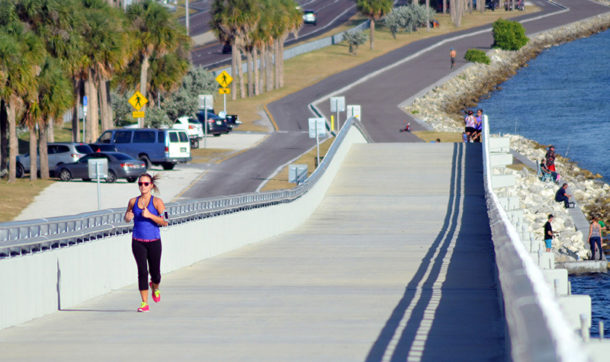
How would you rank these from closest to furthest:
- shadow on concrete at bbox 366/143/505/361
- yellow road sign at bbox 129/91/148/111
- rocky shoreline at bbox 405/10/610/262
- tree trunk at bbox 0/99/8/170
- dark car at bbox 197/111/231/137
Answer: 1. shadow on concrete at bbox 366/143/505/361
2. rocky shoreline at bbox 405/10/610/262
3. tree trunk at bbox 0/99/8/170
4. yellow road sign at bbox 129/91/148/111
5. dark car at bbox 197/111/231/137

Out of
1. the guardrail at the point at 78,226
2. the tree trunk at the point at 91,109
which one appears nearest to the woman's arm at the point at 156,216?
the guardrail at the point at 78,226

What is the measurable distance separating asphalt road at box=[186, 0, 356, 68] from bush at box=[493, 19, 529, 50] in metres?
20.4

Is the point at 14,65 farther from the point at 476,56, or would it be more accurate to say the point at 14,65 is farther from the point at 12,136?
the point at 476,56

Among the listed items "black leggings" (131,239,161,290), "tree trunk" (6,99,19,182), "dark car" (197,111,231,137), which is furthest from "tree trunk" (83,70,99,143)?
"black leggings" (131,239,161,290)

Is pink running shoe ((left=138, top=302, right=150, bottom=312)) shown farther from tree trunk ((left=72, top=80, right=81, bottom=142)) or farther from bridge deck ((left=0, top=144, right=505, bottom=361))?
tree trunk ((left=72, top=80, right=81, bottom=142))

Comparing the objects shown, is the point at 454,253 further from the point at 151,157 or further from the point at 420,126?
the point at 420,126

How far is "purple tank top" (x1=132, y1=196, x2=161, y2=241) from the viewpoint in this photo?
12.5 metres

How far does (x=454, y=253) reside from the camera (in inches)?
797

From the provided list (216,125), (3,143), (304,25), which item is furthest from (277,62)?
(3,143)

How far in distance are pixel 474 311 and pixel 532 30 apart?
118m

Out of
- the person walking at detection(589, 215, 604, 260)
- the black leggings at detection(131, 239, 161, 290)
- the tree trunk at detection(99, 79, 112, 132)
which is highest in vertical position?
the tree trunk at detection(99, 79, 112, 132)

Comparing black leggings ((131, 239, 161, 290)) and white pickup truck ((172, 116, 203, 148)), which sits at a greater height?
white pickup truck ((172, 116, 203, 148))

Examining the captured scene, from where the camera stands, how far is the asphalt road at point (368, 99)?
47.2 metres

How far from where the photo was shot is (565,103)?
9675 centimetres
